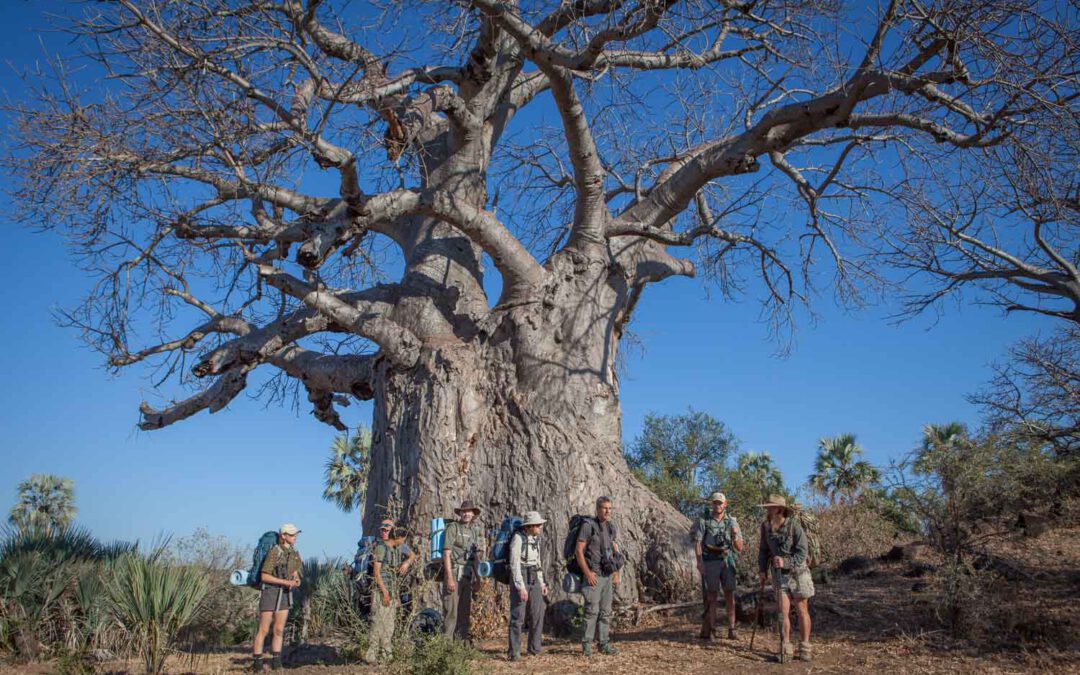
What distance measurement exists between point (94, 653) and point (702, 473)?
1485 centimetres

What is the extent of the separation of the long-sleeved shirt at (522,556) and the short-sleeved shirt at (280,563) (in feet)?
6.66

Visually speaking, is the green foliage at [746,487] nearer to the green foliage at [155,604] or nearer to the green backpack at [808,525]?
the green backpack at [808,525]

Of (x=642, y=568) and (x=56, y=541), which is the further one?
(x=56, y=541)

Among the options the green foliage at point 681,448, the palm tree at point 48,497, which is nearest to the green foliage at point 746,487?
the green foliage at point 681,448

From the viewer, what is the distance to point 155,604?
21.9 feet

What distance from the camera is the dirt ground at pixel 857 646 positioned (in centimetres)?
635

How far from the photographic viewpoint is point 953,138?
7730 mm

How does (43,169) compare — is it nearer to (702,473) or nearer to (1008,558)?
(1008,558)

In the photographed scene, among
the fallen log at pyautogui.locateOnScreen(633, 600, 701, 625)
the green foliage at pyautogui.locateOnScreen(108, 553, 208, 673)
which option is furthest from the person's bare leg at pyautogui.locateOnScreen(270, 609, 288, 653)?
the fallen log at pyautogui.locateOnScreen(633, 600, 701, 625)

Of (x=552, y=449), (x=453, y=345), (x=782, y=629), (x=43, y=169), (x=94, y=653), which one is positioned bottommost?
(x=94, y=653)

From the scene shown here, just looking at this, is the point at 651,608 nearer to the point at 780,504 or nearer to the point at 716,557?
the point at 716,557

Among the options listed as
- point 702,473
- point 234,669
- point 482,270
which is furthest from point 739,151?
point 702,473

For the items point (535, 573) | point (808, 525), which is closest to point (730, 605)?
point (808, 525)

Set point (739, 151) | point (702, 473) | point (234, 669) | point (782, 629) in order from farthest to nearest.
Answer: point (702, 473)
point (739, 151)
point (234, 669)
point (782, 629)
